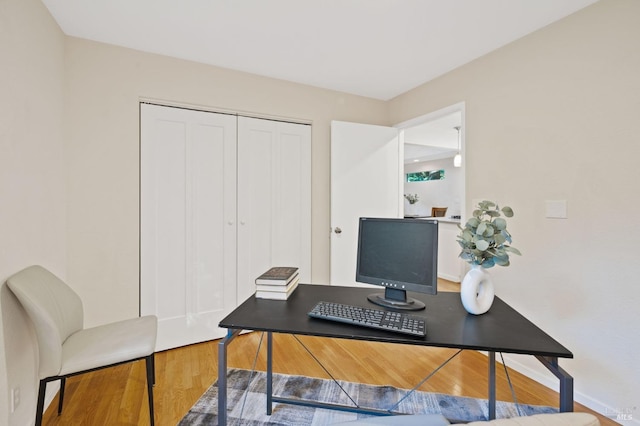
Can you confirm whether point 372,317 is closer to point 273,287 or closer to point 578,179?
point 273,287

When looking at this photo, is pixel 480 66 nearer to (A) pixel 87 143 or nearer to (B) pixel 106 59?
(B) pixel 106 59

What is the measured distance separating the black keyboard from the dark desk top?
0.02 metres

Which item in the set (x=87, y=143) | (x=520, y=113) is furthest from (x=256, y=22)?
(x=520, y=113)

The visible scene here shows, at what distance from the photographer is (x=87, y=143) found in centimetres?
225

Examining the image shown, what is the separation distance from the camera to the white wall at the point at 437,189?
6.87 meters

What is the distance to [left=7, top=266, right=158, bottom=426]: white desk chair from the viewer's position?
1.43 m

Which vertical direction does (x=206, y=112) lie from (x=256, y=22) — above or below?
below

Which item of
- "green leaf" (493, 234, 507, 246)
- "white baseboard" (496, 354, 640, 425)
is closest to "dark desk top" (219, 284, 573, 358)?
"green leaf" (493, 234, 507, 246)

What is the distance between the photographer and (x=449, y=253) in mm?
4922

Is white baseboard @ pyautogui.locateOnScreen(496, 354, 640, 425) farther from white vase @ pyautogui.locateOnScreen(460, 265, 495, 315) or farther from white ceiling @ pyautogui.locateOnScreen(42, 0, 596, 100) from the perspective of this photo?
white ceiling @ pyautogui.locateOnScreen(42, 0, 596, 100)

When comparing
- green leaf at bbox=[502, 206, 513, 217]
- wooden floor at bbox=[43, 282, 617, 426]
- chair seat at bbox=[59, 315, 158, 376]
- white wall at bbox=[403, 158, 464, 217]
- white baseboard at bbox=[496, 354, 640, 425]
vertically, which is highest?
white wall at bbox=[403, 158, 464, 217]

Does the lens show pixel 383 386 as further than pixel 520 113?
No

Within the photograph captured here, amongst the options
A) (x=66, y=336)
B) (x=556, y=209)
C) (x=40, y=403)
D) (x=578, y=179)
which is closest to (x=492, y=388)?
(x=556, y=209)

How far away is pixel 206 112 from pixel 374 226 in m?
1.97
